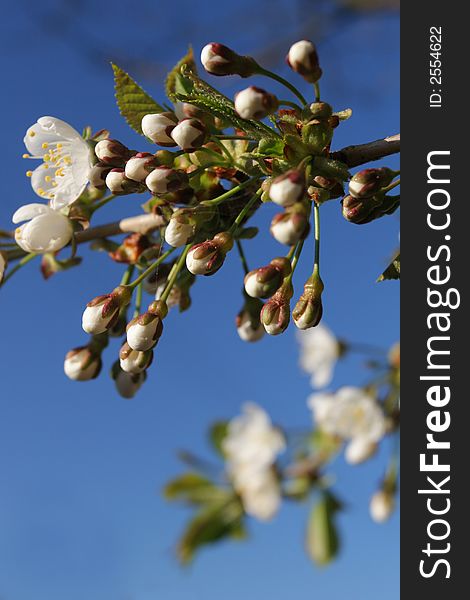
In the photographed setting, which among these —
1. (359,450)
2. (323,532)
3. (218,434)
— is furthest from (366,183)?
(218,434)

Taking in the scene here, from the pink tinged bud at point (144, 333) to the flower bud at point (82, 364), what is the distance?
0.98 ft

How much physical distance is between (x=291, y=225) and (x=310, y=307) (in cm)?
24

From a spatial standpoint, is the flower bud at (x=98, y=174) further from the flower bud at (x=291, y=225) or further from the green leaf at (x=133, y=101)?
the flower bud at (x=291, y=225)

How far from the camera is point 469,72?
1.37 meters

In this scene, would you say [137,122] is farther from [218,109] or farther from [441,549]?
[441,549]

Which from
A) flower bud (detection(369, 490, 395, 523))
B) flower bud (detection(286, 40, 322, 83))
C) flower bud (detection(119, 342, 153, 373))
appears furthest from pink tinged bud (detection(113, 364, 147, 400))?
flower bud (detection(369, 490, 395, 523))

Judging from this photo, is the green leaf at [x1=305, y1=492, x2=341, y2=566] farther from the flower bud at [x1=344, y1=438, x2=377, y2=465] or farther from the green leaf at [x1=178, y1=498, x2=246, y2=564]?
the flower bud at [x1=344, y1=438, x2=377, y2=465]

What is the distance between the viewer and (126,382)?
1.52 m

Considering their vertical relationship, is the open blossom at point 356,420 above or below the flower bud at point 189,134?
above

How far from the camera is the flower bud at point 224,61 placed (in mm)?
1251

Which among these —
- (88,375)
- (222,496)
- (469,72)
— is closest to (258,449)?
(222,496)

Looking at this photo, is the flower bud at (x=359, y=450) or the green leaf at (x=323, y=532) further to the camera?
the green leaf at (x=323, y=532)

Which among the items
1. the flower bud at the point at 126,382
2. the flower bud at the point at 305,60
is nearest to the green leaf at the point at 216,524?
the flower bud at the point at 126,382

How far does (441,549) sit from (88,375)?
74 centimetres
